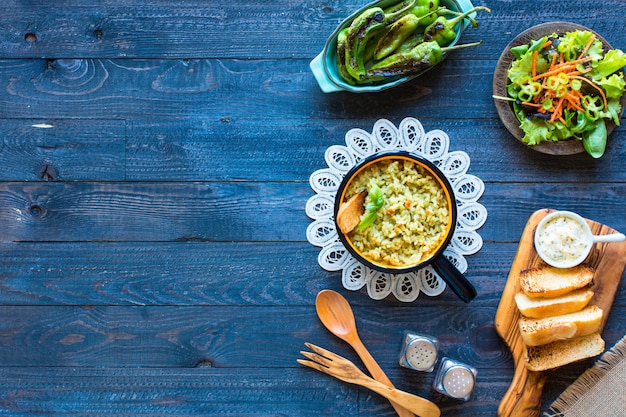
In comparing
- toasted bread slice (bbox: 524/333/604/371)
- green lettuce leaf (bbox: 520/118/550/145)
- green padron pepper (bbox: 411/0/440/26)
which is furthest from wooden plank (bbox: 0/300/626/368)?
green padron pepper (bbox: 411/0/440/26)

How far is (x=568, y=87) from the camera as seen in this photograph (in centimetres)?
188

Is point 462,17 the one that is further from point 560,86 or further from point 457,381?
point 457,381

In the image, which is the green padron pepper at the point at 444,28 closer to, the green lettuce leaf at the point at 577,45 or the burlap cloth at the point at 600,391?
the green lettuce leaf at the point at 577,45

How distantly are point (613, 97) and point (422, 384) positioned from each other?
108cm

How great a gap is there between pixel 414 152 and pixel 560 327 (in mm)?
682

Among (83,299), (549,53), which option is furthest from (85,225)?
(549,53)

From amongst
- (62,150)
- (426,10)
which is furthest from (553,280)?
(62,150)

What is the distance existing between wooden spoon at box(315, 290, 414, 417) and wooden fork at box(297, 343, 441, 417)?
1.3 inches

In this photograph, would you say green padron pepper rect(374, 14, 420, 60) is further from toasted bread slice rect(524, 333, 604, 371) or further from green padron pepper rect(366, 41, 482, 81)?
toasted bread slice rect(524, 333, 604, 371)

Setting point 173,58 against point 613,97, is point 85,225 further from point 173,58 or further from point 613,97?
point 613,97

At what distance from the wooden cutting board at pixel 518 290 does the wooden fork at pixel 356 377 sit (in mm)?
254

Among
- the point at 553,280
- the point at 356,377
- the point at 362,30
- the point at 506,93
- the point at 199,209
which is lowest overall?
the point at 356,377

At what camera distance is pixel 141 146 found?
6.69 ft

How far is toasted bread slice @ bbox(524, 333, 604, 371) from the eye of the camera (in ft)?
6.15
